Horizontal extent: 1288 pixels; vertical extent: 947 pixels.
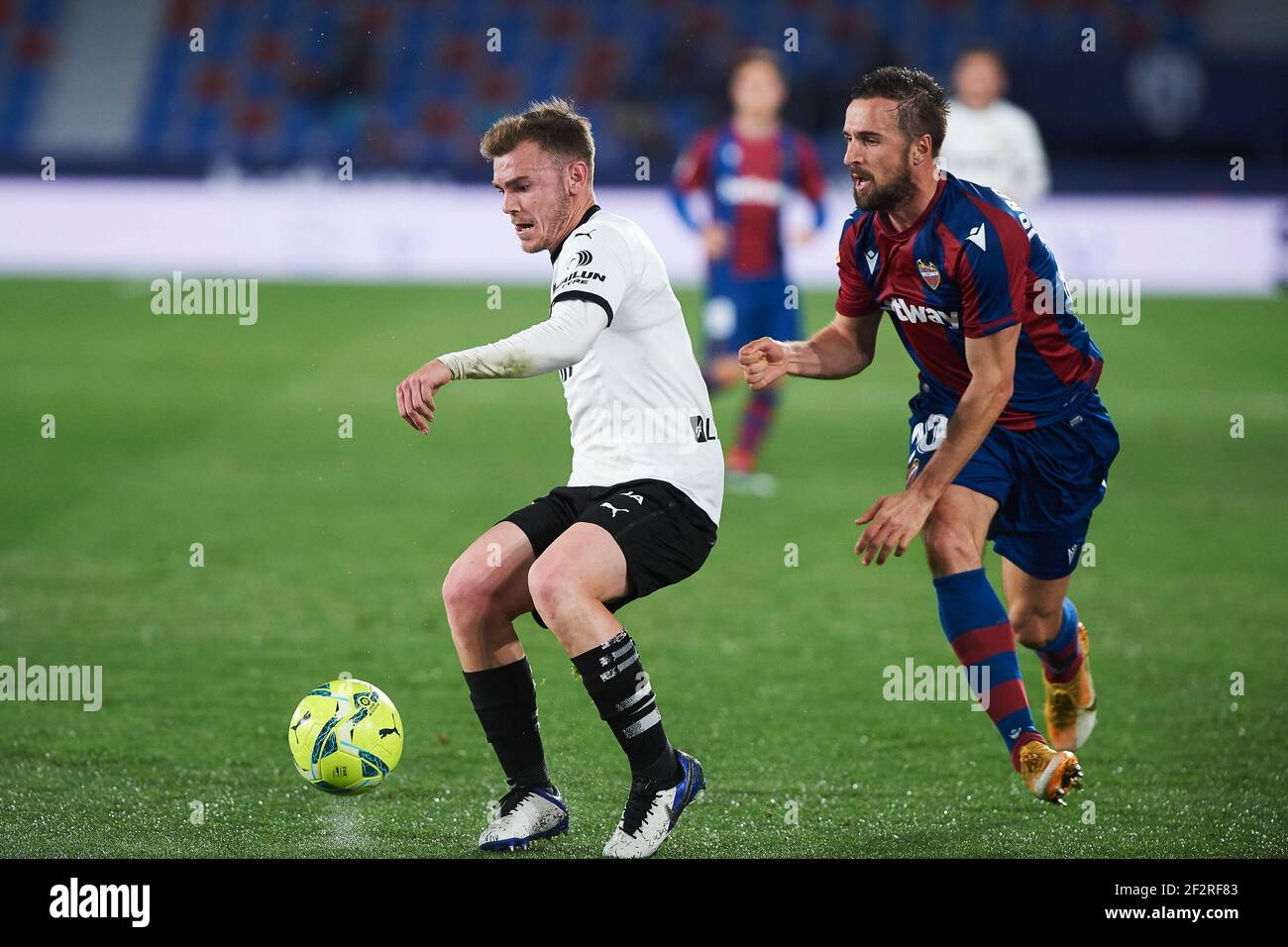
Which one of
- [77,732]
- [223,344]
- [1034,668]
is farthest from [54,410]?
[1034,668]

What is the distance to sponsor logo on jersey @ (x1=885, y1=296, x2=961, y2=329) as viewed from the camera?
15.4 ft

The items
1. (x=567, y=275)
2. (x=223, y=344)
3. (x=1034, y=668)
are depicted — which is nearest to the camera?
(x=567, y=275)

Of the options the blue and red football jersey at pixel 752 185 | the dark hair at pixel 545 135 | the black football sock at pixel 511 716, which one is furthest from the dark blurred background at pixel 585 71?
the black football sock at pixel 511 716

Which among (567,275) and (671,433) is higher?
(567,275)

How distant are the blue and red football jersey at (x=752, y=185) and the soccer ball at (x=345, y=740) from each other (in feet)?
20.9

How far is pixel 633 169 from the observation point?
20.7 m

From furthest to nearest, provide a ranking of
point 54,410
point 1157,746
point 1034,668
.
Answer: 1. point 54,410
2. point 1034,668
3. point 1157,746

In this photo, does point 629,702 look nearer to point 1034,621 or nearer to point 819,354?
point 819,354

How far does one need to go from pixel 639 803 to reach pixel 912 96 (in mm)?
2023

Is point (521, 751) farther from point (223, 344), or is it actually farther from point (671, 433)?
point (223, 344)

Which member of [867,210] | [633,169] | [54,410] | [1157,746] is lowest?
[1157,746]

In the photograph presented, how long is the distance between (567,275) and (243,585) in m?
3.76

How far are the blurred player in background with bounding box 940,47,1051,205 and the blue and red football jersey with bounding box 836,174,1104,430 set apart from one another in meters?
6.68

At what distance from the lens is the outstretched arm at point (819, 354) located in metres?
4.81
